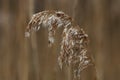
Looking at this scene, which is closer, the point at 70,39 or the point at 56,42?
the point at 70,39

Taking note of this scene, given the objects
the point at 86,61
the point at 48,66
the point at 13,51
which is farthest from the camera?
the point at 13,51

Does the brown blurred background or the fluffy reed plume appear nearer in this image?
the fluffy reed plume

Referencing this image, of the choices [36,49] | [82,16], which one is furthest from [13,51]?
[82,16]

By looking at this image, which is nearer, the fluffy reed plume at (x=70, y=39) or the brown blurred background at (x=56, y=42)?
the fluffy reed plume at (x=70, y=39)

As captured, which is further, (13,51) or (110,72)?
(13,51)

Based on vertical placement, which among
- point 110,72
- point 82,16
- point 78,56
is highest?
point 82,16

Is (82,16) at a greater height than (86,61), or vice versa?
(82,16)

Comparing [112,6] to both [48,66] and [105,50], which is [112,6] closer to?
[105,50]

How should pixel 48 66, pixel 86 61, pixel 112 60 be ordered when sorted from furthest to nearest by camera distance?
pixel 48 66 → pixel 112 60 → pixel 86 61
